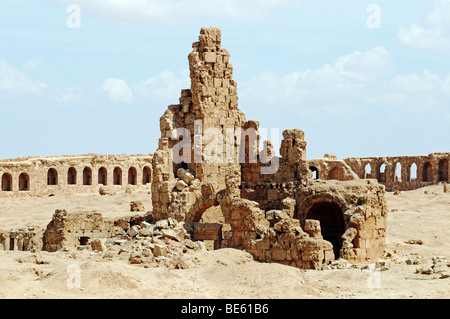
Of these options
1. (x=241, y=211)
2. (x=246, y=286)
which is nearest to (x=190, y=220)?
(x=241, y=211)

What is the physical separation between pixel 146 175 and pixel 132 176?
98 cm

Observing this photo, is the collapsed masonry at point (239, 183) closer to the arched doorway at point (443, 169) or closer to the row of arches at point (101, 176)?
the row of arches at point (101, 176)

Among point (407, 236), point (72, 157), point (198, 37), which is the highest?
point (198, 37)

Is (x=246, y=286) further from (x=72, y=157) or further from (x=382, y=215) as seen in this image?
(x=72, y=157)

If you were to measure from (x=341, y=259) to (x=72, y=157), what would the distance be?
101ft

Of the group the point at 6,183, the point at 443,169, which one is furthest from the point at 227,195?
the point at 443,169

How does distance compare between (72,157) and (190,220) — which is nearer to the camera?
(190,220)

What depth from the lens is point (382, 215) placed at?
71.9 feet

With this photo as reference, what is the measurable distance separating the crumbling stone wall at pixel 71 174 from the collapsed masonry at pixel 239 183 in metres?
21.5

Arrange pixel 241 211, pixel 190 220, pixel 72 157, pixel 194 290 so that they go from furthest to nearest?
pixel 72 157
pixel 190 220
pixel 241 211
pixel 194 290

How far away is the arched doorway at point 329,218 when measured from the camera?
23733mm

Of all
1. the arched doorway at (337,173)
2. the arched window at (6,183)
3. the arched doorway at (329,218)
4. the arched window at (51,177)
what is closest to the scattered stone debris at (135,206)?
the arched doorway at (329,218)

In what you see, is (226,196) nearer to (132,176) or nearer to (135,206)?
(135,206)

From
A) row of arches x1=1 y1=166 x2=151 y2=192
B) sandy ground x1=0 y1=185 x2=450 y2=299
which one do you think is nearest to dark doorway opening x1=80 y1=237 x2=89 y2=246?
sandy ground x1=0 y1=185 x2=450 y2=299
